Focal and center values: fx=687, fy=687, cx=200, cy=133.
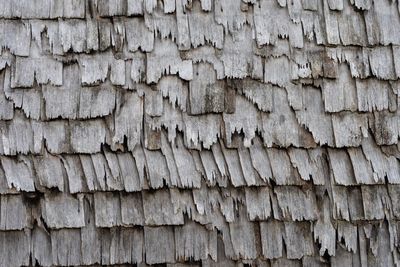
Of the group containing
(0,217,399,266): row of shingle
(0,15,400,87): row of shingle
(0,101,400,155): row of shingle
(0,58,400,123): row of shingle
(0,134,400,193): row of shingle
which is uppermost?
(0,15,400,87): row of shingle

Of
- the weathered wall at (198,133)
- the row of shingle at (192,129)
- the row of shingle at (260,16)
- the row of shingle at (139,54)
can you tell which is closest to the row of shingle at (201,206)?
the weathered wall at (198,133)

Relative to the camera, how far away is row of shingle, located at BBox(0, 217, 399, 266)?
2562mm

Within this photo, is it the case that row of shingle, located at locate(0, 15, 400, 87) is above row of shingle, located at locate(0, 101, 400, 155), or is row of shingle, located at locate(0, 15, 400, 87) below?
above

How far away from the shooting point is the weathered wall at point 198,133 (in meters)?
2.57

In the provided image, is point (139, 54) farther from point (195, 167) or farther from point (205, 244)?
point (205, 244)

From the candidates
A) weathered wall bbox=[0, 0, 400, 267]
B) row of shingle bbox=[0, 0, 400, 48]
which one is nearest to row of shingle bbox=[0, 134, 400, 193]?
weathered wall bbox=[0, 0, 400, 267]

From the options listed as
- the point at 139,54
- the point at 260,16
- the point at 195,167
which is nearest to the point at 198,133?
the point at 195,167

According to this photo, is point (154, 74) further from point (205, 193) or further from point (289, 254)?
point (289, 254)

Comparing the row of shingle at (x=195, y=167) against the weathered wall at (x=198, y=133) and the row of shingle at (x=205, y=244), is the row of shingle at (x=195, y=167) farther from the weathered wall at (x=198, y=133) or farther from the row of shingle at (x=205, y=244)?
the row of shingle at (x=205, y=244)

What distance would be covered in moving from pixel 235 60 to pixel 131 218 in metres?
0.73

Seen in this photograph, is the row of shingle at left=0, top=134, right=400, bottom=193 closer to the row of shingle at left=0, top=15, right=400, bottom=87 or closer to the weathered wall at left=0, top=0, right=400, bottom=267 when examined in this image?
the weathered wall at left=0, top=0, right=400, bottom=267

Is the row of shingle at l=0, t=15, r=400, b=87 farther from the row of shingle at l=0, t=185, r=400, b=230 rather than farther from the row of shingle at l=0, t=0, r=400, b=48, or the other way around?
the row of shingle at l=0, t=185, r=400, b=230

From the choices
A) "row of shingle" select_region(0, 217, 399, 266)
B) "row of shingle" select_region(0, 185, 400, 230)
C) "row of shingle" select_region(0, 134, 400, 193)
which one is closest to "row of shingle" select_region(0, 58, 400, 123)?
"row of shingle" select_region(0, 134, 400, 193)

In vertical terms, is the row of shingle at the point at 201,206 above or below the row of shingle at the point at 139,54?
below
